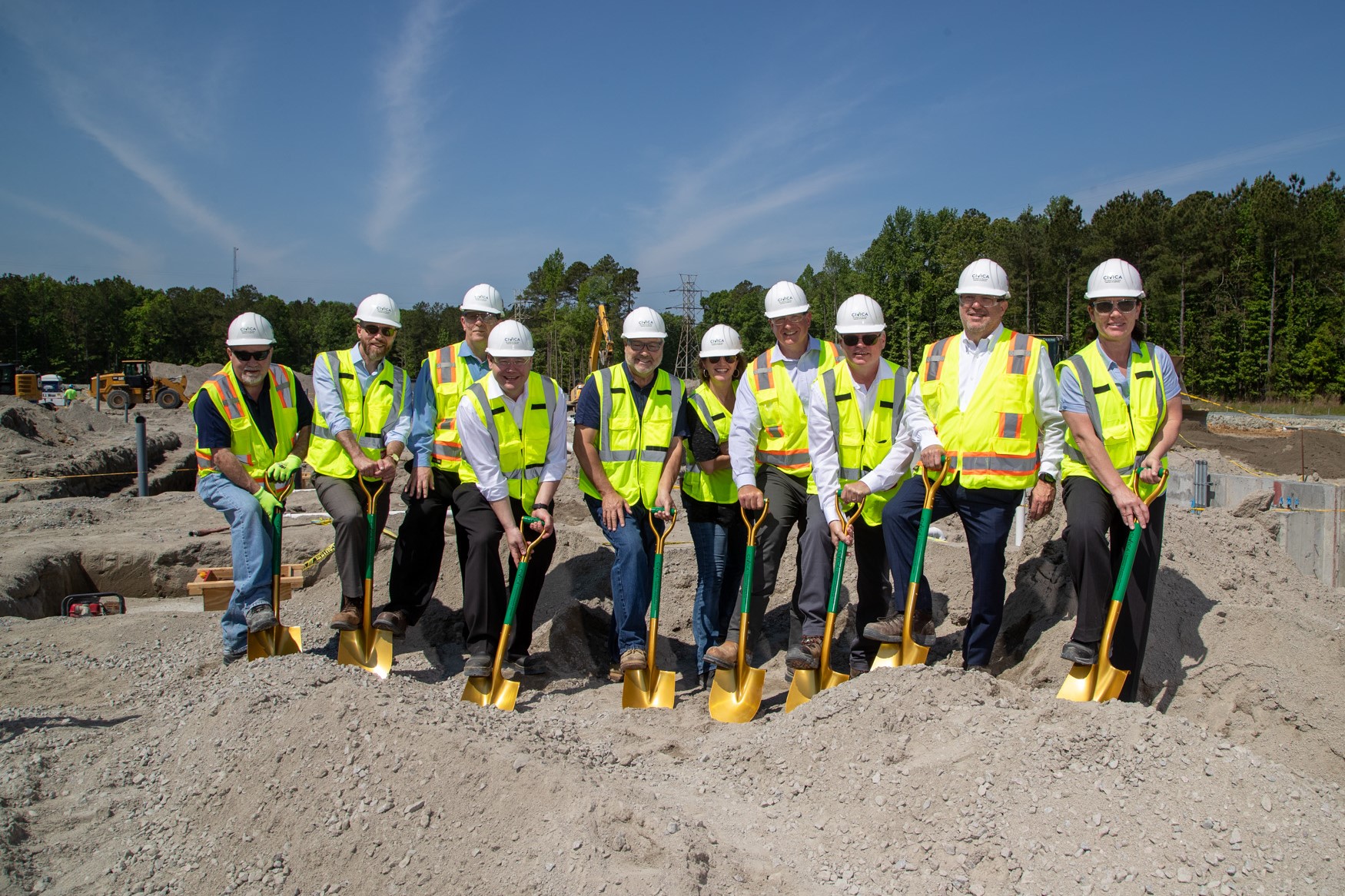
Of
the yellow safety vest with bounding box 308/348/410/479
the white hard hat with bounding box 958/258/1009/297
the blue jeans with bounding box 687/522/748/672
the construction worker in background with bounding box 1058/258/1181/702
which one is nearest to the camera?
the construction worker in background with bounding box 1058/258/1181/702

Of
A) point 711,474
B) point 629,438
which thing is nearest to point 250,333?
point 629,438

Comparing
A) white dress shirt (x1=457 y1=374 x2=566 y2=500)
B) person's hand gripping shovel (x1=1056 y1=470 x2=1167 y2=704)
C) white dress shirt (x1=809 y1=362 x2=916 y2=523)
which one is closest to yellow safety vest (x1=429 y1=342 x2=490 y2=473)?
white dress shirt (x1=457 y1=374 x2=566 y2=500)

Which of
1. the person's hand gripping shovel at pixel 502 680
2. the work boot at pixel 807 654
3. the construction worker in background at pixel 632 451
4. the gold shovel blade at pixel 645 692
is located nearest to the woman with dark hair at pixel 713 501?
the construction worker in background at pixel 632 451

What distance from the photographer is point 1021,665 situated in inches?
203

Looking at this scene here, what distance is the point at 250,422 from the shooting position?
17.6 ft

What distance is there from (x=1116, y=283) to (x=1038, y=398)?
703 millimetres

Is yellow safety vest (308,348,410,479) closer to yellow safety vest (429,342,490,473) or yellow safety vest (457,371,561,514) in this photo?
yellow safety vest (429,342,490,473)

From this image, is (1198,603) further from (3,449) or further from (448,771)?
(3,449)

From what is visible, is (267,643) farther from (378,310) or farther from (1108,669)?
(1108,669)

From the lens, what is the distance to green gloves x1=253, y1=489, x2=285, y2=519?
5203 millimetres

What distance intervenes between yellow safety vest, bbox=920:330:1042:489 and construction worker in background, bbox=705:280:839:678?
2.77 ft

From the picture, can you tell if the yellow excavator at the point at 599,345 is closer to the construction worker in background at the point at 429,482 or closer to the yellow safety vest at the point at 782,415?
the construction worker in background at the point at 429,482

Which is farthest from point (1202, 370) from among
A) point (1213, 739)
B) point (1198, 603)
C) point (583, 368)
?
point (1213, 739)

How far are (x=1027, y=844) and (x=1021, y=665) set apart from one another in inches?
90.4
